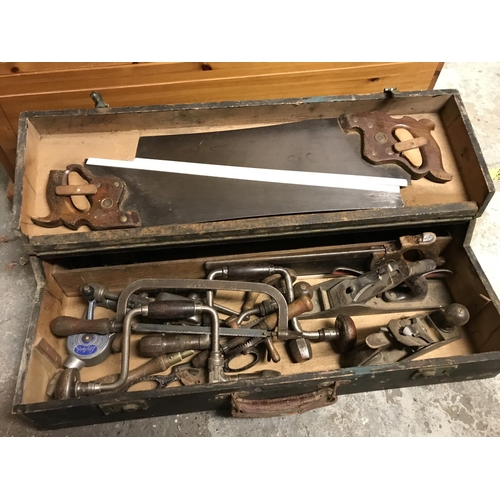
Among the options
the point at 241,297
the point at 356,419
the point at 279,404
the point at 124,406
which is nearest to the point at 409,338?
the point at 356,419

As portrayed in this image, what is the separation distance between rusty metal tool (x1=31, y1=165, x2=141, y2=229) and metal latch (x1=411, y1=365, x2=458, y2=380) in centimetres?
86

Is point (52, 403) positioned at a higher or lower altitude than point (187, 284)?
lower

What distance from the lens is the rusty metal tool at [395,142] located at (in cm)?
126

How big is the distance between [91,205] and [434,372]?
3.45 feet

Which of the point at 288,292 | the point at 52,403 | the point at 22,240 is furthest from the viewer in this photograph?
the point at 288,292

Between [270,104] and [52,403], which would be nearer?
[52,403]

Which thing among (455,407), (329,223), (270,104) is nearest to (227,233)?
(329,223)

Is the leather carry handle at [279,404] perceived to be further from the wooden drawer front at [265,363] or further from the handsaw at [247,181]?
the handsaw at [247,181]

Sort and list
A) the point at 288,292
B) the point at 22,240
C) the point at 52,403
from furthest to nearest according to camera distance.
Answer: the point at 288,292 → the point at 22,240 → the point at 52,403

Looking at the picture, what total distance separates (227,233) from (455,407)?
870 millimetres

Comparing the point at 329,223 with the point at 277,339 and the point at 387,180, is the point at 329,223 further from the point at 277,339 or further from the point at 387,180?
the point at 277,339

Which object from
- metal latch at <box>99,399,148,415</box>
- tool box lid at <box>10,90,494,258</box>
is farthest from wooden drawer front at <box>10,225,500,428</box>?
tool box lid at <box>10,90,494,258</box>

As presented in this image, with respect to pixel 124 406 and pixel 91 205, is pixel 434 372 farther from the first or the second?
pixel 91 205

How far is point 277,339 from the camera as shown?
1.23 meters
